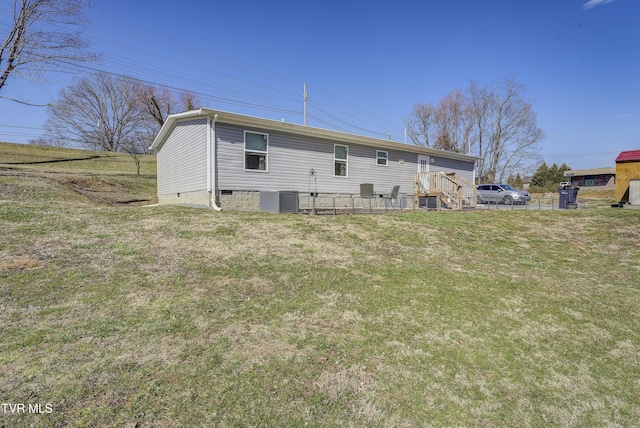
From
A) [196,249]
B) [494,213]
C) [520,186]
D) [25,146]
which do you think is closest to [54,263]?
[196,249]

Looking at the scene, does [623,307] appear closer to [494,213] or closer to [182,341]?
[182,341]

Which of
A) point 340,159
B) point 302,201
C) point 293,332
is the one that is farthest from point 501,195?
point 293,332

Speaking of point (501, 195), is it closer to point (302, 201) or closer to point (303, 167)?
point (303, 167)

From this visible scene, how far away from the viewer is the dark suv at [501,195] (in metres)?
20.7

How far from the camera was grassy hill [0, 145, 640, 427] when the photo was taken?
2375 millimetres

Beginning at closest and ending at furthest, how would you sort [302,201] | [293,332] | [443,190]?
[293,332] → [302,201] → [443,190]

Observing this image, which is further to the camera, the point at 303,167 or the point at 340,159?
the point at 340,159

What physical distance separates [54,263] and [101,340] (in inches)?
91.2

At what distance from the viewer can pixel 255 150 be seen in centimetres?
1118

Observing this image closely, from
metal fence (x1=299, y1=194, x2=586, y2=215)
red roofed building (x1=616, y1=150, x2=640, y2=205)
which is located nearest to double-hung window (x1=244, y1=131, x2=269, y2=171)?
metal fence (x1=299, y1=194, x2=586, y2=215)

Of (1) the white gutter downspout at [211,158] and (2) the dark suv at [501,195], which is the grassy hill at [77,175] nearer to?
(1) the white gutter downspout at [211,158]

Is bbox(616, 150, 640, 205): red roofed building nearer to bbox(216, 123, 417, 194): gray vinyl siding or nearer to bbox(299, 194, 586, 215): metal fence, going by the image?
bbox(299, 194, 586, 215): metal fence

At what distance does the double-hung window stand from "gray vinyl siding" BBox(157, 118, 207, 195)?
4.39ft

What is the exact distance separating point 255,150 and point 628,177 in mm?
15134
